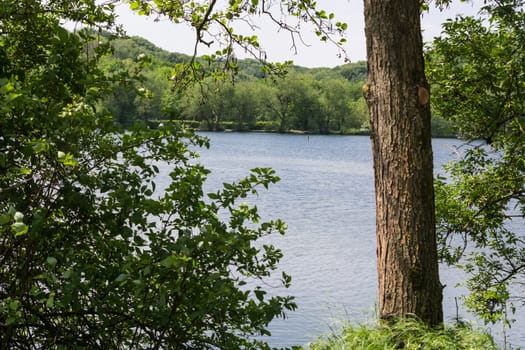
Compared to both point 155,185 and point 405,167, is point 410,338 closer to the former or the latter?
point 405,167

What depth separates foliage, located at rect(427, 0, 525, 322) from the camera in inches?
241

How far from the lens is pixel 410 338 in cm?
378

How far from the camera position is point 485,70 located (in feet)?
20.0

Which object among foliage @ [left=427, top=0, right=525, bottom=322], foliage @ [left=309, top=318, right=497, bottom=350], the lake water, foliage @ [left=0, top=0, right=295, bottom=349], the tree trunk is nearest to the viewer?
foliage @ [left=0, top=0, right=295, bottom=349]

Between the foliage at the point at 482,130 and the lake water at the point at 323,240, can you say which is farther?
the lake water at the point at 323,240

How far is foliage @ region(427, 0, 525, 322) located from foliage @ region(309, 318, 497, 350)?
260cm

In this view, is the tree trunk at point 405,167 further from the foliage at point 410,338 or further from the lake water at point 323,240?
the lake water at point 323,240

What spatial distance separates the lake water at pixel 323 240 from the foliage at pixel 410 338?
37cm

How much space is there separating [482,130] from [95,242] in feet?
15.6

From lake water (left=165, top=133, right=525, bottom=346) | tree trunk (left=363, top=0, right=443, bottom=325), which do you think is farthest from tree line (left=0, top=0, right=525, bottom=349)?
lake water (left=165, top=133, right=525, bottom=346)

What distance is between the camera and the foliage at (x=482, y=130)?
6.12 metres

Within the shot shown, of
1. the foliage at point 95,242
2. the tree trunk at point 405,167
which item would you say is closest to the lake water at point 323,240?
the tree trunk at point 405,167

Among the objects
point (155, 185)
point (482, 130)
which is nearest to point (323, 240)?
point (482, 130)

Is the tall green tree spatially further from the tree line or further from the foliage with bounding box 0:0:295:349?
the foliage with bounding box 0:0:295:349
